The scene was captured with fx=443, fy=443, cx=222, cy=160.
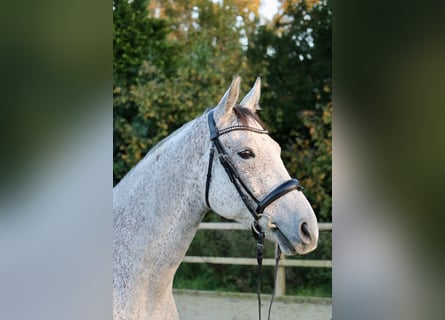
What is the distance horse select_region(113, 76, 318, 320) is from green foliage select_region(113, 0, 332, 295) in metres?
2.65

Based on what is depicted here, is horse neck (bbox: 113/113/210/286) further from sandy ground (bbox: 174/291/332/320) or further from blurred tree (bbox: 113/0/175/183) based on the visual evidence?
blurred tree (bbox: 113/0/175/183)

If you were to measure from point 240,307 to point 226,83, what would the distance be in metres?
2.03

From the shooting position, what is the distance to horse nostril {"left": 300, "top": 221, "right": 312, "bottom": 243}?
1.22 meters

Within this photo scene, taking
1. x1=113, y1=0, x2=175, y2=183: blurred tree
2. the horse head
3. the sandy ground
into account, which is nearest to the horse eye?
the horse head

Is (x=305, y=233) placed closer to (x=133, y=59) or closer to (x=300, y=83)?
(x=300, y=83)

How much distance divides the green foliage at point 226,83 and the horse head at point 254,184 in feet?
8.63

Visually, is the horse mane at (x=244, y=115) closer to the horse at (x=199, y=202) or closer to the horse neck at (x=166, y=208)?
the horse at (x=199, y=202)

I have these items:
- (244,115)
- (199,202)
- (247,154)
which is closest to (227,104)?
(244,115)

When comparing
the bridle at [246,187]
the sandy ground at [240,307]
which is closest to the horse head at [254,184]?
the bridle at [246,187]

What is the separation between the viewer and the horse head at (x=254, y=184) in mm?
1231

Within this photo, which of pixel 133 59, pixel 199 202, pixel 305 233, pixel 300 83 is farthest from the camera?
pixel 133 59

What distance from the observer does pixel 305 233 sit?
1.23 metres
